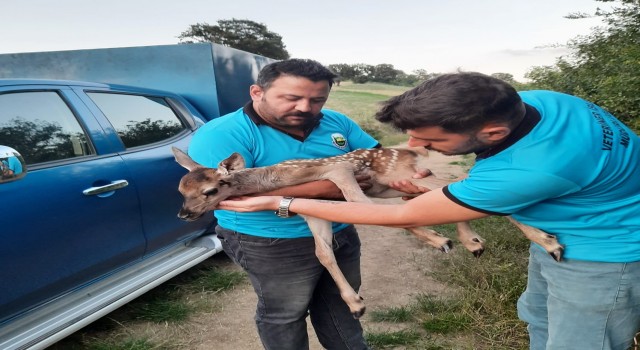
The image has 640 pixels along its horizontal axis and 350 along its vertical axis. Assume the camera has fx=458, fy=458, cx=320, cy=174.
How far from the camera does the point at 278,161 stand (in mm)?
2521

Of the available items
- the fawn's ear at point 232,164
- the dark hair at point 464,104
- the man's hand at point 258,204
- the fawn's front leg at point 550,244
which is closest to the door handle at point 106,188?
the fawn's ear at point 232,164

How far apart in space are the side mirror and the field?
4.83ft

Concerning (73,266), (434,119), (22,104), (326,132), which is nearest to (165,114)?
(22,104)

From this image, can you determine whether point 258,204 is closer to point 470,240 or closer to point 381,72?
point 470,240

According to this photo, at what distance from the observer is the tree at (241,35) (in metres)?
40.7

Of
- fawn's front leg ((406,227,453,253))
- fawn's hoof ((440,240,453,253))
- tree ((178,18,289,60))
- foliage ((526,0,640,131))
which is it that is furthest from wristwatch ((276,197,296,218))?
tree ((178,18,289,60))

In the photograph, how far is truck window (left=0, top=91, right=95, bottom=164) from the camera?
299cm

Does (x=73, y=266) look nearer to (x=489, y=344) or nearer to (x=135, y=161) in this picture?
(x=135, y=161)

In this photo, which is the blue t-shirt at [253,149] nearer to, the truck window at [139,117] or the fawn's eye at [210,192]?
the fawn's eye at [210,192]

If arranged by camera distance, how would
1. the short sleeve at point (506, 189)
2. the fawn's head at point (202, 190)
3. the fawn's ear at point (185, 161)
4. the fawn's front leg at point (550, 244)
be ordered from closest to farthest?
the short sleeve at point (506, 189), the fawn's front leg at point (550, 244), the fawn's head at point (202, 190), the fawn's ear at point (185, 161)

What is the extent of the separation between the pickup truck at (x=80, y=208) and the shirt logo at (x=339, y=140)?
1793 millimetres

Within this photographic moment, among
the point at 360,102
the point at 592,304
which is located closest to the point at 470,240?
the point at 592,304

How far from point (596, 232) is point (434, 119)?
31.6 inches

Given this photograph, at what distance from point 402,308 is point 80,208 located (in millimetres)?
2632
